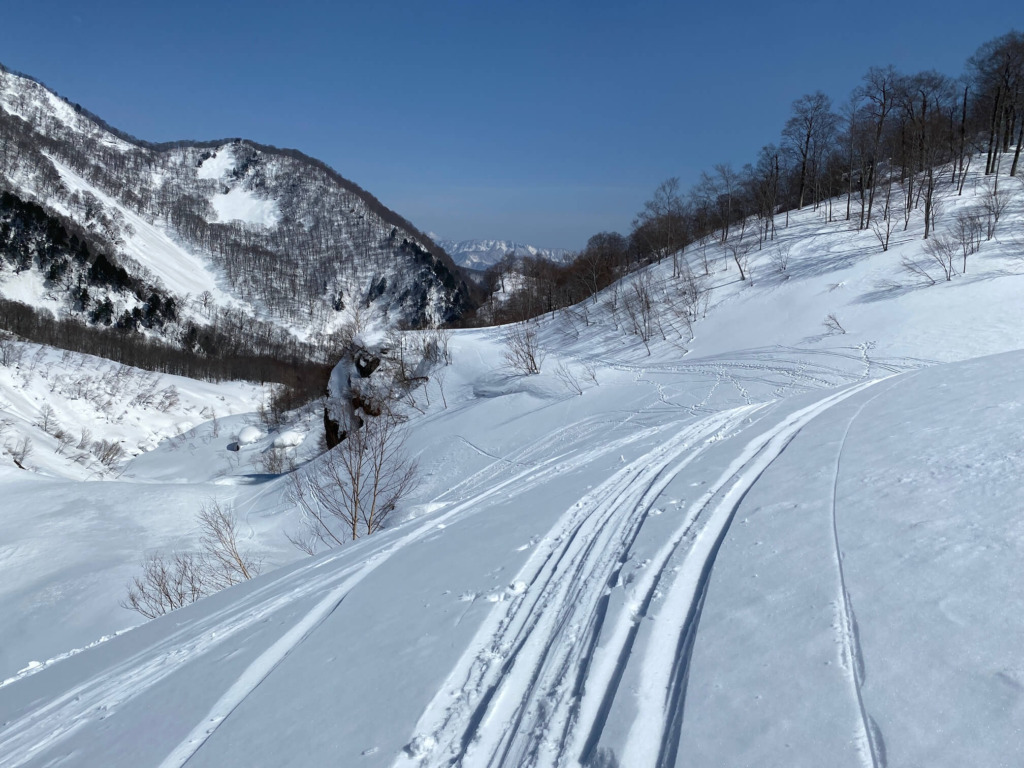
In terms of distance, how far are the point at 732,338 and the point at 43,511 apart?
29.8 meters

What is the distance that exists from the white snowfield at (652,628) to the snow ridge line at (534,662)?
0.06 feet

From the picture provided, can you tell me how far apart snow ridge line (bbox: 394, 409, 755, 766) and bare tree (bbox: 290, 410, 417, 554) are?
9.74 metres

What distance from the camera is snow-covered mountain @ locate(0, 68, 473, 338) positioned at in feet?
401

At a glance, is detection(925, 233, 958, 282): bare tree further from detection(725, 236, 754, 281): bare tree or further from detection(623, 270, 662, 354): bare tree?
detection(623, 270, 662, 354): bare tree

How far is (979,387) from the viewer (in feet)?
27.9

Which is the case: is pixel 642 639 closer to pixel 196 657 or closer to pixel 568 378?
pixel 196 657

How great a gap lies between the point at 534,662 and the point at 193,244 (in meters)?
206

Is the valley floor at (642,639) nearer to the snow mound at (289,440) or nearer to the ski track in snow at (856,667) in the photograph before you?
the ski track in snow at (856,667)

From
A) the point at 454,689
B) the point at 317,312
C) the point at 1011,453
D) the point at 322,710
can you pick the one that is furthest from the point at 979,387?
the point at 317,312

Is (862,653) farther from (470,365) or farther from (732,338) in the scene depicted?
(470,365)

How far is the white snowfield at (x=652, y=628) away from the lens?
119 inches

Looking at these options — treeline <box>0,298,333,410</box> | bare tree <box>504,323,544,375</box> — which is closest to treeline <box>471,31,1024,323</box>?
bare tree <box>504,323,544,375</box>

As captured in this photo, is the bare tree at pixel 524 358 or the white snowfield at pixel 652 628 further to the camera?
the bare tree at pixel 524 358

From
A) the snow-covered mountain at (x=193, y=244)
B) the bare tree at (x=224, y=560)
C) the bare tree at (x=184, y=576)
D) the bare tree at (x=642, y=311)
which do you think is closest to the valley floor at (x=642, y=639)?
the bare tree at (x=184, y=576)
